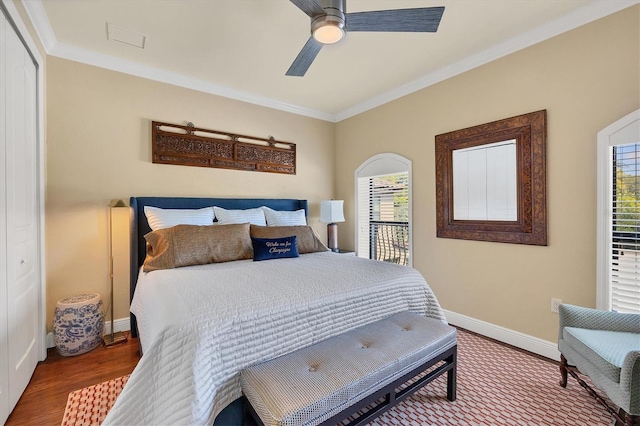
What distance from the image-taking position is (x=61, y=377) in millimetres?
2102

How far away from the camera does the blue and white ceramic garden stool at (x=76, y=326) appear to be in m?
2.37

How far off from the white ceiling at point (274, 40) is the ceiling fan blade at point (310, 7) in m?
0.50

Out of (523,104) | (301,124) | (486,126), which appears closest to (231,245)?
(301,124)

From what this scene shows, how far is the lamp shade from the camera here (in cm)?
389

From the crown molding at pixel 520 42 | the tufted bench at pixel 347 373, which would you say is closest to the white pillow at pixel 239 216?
the tufted bench at pixel 347 373

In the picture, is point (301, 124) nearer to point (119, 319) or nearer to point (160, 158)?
point (160, 158)

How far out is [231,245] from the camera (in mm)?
2650

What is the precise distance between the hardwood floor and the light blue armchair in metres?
3.07

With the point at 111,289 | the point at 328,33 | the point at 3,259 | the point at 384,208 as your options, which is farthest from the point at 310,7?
the point at 111,289

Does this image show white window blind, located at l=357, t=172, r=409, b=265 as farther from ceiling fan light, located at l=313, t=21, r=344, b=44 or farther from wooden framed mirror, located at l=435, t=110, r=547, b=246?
ceiling fan light, located at l=313, t=21, r=344, b=44

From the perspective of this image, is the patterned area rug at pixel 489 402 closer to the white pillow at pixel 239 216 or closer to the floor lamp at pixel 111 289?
the floor lamp at pixel 111 289

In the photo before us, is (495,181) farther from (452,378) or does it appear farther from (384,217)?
(452,378)

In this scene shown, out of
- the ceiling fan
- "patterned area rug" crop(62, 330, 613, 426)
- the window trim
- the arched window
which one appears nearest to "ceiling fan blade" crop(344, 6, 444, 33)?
the ceiling fan

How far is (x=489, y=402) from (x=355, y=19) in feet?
8.41
